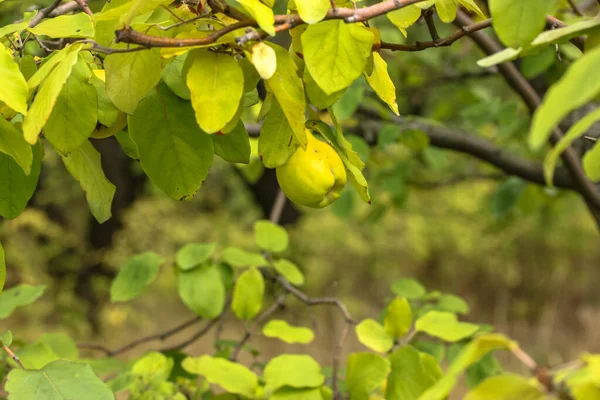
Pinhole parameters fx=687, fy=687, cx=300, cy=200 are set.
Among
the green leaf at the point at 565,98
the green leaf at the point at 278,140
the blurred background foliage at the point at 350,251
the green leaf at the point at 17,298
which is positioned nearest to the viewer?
the green leaf at the point at 565,98

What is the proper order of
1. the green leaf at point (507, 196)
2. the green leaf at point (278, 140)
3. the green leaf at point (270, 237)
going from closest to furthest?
the green leaf at point (278, 140) < the green leaf at point (270, 237) < the green leaf at point (507, 196)

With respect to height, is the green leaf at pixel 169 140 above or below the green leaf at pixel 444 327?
above

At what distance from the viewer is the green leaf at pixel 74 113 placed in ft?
1.62

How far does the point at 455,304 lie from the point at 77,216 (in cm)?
409

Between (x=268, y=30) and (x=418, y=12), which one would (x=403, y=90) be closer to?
(x=418, y=12)

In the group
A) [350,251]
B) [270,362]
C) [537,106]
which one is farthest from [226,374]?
[350,251]

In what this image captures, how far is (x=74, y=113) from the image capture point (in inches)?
19.6

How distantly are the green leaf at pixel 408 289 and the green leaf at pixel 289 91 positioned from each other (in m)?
0.82

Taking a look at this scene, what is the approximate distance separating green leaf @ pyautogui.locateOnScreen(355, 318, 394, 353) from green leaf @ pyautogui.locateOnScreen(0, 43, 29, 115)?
48 centimetres

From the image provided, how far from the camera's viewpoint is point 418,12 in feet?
1.76

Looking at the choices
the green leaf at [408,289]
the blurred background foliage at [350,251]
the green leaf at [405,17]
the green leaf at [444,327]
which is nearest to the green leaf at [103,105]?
the green leaf at [405,17]

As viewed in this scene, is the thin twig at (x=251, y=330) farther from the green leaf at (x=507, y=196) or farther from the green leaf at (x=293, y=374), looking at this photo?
the green leaf at (x=507, y=196)

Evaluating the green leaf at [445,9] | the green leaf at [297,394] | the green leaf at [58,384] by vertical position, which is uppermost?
the green leaf at [445,9]

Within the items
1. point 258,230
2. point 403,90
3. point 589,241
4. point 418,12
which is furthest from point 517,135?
point 589,241
